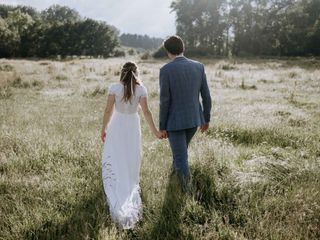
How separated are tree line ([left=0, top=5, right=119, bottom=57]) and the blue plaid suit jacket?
62659 mm

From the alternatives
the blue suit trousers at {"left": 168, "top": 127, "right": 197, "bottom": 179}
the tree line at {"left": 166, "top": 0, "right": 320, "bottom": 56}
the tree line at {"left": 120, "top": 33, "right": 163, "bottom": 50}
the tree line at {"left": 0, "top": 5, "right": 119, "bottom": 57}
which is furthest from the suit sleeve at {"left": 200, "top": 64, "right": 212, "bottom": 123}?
the tree line at {"left": 120, "top": 33, "right": 163, "bottom": 50}

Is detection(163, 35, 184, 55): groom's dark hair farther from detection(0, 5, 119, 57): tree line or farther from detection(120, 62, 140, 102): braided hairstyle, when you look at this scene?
detection(0, 5, 119, 57): tree line

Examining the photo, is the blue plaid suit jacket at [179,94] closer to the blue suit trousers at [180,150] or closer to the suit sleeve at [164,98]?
the suit sleeve at [164,98]

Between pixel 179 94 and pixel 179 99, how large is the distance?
7 cm

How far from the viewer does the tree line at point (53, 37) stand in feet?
208

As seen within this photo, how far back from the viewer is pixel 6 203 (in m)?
5.00

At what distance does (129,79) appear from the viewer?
564 centimetres

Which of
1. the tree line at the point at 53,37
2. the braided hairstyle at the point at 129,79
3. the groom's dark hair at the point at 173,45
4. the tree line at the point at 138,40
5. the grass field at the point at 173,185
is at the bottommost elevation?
the grass field at the point at 173,185

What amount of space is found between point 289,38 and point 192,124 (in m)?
56.7

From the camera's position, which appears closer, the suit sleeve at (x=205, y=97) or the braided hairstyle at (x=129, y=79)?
the braided hairstyle at (x=129, y=79)

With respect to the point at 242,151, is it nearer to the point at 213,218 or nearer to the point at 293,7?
the point at 213,218

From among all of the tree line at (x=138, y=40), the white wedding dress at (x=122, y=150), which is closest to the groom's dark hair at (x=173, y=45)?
the white wedding dress at (x=122, y=150)

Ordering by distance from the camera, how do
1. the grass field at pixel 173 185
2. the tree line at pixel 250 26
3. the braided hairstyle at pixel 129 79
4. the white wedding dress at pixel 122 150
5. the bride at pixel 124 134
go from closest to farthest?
the grass field at pixel 173 185 < the white wedding dress at pixel 122 150 < the bride at pixel 124 134 < the braided hairstyle at pixel 129 79 < the tree line at pixel 250 26

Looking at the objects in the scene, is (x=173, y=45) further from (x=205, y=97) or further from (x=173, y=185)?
(x=173, y=185)
